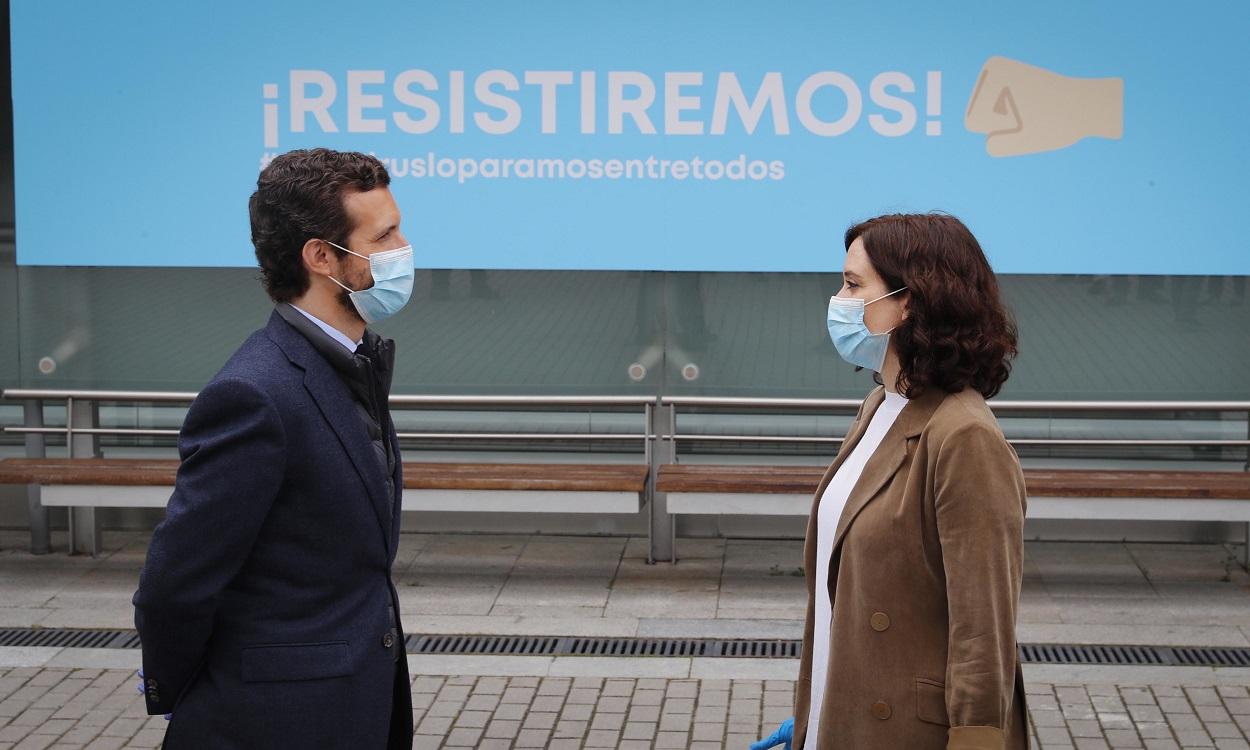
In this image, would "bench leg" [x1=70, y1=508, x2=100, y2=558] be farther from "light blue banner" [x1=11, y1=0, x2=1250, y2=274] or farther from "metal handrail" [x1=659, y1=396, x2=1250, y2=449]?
"metal handrail" [x1=659, y1=396, x2=1250, y2=449]

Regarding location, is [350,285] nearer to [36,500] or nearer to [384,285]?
[384,285]

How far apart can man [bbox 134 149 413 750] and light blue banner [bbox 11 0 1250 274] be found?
4.70 metres

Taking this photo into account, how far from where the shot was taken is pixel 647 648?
6230 mm

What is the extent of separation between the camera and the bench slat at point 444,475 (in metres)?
6.99

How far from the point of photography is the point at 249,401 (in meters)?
2.48

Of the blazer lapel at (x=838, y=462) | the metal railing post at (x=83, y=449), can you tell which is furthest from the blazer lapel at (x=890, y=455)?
the metal railing post at (x=83, y=449)

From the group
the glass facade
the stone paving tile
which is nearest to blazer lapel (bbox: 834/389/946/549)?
the stone paving tile

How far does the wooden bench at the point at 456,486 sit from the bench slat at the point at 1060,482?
0.27m

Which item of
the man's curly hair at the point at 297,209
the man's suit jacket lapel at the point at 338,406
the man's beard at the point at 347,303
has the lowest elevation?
the man's suit jacket lapel at the point at 338,406

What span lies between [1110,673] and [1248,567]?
2.01m

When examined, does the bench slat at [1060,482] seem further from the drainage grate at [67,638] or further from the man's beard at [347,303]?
the man's beard at [347,303]

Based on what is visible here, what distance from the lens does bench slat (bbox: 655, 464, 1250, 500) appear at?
22.2ft

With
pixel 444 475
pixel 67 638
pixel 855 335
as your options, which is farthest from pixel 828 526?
pixel 67 638

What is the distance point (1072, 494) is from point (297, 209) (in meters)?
4.98
